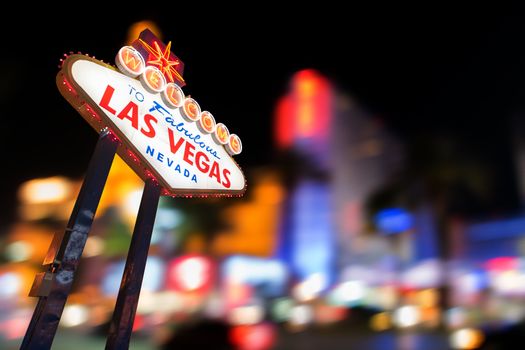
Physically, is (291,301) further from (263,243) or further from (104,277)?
(104,277)

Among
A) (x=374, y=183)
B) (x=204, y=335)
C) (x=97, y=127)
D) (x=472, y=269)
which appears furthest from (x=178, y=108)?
(x=472, y=269)

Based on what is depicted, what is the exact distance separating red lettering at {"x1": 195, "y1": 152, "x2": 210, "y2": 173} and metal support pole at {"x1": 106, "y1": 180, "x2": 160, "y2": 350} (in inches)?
33.7

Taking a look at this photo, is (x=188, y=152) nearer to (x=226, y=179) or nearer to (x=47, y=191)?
(x=226, y=179)

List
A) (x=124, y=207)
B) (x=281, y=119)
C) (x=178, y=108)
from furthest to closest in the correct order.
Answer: (x=281, y=119)
(x=124, y=207)
(x=178, y=108)

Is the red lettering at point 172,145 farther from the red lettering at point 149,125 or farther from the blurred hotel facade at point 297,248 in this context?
the blurred hotel facade at point 297,248

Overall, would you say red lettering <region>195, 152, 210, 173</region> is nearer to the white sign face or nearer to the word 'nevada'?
the white sign face

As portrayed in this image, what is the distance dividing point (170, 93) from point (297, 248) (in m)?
32.1

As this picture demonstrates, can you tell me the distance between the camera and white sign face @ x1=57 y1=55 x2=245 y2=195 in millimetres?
5438

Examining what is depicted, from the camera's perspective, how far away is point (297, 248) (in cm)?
3741

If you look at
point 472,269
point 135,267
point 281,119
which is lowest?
point 135,267

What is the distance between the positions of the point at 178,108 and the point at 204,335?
1016cm

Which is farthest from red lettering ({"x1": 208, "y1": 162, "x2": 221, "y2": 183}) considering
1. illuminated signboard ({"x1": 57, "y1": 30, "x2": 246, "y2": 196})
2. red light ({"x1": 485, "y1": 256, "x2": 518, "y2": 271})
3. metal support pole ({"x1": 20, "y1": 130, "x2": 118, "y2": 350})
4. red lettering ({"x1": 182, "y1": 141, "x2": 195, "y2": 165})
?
red light ({"x1": 485, "y1": 256, "x2": 518, "y2": 271})

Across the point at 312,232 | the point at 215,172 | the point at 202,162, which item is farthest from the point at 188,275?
the point at 202,162

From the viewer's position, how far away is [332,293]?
113 feet
